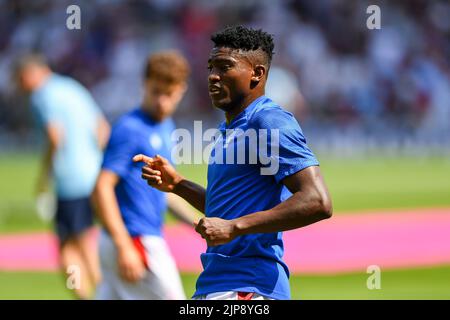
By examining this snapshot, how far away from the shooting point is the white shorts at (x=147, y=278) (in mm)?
6934

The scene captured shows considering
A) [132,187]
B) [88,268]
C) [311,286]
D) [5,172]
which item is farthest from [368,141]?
[132,187]

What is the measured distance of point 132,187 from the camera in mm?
7145

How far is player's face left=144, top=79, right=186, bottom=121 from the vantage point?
285 inches

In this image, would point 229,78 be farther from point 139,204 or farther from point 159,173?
point 139,204

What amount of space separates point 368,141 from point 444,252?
1455cm

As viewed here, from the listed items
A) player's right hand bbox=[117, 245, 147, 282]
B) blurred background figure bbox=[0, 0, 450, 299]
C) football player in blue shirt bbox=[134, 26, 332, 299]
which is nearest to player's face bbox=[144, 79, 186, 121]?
player's right hand bbox=[117, 245, 147, 282]

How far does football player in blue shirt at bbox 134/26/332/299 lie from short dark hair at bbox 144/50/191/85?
7.14 ft

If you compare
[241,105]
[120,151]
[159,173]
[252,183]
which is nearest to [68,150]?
[120,151]

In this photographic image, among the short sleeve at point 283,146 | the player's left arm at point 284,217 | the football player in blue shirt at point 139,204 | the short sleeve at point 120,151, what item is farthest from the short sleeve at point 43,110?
the player's left arm at point 284,217

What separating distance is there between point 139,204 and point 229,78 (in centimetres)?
253

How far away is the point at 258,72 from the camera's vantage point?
4.92 metres

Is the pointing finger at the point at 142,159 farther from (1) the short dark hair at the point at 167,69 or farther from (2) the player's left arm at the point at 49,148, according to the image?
(2) the player's left arm at the point at 49,148

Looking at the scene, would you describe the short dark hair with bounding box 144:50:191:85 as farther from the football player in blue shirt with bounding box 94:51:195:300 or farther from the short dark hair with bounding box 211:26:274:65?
the short dark hair with bounding box 211:26:274:65
